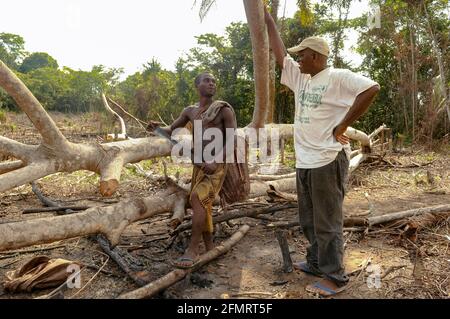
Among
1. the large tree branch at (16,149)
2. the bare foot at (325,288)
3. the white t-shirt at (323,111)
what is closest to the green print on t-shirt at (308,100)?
the white t-shirt at (323,111)

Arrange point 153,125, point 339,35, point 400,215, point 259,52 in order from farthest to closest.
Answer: point 339,35, point 259,52, point 400,215, point 153,125

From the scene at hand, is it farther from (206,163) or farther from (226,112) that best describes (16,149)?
(226,112)

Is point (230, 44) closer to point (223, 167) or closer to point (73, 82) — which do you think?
point (223, 167)

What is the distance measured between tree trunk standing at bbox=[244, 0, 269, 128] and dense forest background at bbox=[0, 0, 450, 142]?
637cm

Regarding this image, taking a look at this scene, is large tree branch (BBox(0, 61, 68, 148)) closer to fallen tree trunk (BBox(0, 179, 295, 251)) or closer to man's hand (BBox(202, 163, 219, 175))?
fallen tree trunk (BBox(0, 179, 295, 251))

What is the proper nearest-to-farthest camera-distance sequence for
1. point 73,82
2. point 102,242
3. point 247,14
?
point 102,242 < point 247,14 < point 73,82

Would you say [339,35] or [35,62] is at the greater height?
[35,62]

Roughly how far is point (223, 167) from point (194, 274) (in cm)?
94

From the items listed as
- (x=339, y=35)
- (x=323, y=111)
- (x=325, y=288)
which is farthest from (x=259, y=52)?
(x=339, y=35)

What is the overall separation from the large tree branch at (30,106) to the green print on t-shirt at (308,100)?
2091 mm

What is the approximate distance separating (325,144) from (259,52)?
2120 mm

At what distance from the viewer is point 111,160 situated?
3.89 m

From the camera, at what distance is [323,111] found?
9.89 feet
